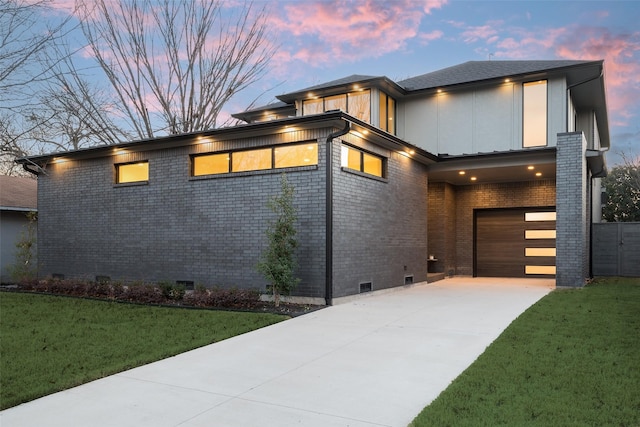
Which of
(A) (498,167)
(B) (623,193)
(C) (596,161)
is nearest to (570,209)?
(A) (498,167)

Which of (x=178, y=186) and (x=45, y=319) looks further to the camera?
(x=178, y=186)

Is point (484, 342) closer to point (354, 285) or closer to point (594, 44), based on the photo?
point (354, 285)

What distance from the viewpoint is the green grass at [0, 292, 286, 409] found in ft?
15.8

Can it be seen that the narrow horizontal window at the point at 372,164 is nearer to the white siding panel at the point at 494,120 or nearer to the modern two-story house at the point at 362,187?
the modern two-story house at the point at 362,187

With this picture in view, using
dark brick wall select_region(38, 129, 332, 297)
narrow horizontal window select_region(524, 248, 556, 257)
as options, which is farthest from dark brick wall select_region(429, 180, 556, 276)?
dark brick wall select_region(38, 129, 332, 297)

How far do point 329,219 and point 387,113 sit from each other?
6.83 m

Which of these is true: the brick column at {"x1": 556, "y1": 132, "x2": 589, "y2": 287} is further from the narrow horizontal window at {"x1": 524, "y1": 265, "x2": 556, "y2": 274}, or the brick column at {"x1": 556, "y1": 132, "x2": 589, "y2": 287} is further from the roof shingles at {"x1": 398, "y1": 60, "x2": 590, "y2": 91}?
the narrow horizontal window at {"x1": 524, "y1": 265, "x2": 556, "y2": 274}

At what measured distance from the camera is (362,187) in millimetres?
10773

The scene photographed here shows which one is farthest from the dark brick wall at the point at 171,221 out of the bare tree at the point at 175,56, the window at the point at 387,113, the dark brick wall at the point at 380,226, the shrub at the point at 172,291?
the bare tree at the point at 175,56

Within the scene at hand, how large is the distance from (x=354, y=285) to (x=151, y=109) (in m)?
14.3

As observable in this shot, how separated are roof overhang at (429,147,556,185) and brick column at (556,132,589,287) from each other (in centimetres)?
45

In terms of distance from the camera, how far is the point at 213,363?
5332mm

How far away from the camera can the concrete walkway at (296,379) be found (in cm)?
375

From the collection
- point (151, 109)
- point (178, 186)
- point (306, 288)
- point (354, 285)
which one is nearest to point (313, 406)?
point (306, 288)
